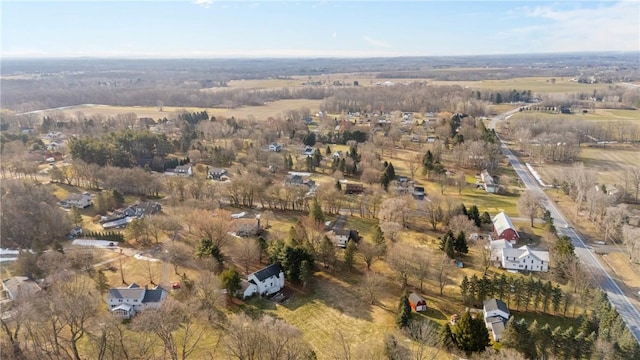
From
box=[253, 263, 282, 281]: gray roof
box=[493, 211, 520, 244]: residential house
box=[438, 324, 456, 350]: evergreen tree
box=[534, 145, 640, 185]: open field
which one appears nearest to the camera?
box=[438, 324, 456, 350]: evergreen tree

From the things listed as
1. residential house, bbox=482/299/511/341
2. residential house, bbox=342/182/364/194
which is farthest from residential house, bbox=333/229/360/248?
residential house, bbox=342/182/364/194

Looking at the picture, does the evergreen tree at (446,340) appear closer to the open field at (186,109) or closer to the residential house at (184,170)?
the residential house at (184,170)

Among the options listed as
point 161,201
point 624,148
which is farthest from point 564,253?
point 624,148

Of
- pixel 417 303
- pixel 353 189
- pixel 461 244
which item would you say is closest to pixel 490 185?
pixel 353 189

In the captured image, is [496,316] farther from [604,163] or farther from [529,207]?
[604,163]

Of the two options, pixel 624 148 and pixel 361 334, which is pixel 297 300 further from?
pixel 624 148

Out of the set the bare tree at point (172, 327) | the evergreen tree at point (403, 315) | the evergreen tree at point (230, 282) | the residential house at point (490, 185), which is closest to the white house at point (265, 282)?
the evergreen tree at point (230, 282)

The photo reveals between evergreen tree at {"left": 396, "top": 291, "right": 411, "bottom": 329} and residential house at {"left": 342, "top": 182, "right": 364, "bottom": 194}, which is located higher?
residential house at {"left": 342, "top": 182, "right": 364, "bottom": 194}

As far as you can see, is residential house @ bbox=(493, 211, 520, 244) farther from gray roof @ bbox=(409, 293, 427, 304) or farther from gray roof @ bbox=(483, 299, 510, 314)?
gray roof @ bbox=(409, 293, 427, 304)
